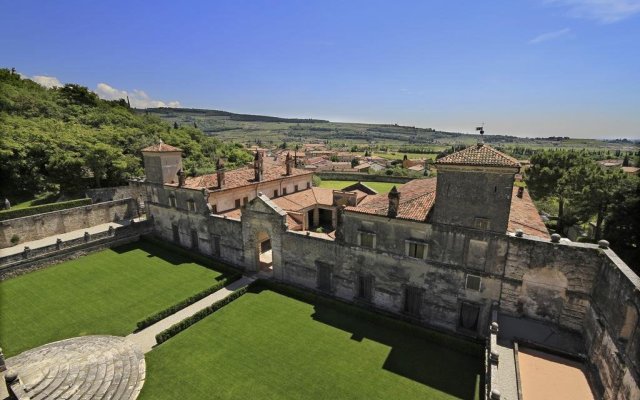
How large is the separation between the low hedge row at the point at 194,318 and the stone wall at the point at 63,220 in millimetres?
31527

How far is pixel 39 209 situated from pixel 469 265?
54.0 metres

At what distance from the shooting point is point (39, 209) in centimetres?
4394

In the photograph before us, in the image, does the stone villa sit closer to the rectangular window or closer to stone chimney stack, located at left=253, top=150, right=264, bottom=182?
the rectangular window

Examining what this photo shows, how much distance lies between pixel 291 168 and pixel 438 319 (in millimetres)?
31109

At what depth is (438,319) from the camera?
23.0 meters

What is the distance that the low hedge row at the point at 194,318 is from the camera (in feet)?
73.6

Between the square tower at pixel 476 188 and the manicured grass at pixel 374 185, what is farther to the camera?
the manicured grass at pixel 374 185

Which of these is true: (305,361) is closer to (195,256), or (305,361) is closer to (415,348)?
(415,348)

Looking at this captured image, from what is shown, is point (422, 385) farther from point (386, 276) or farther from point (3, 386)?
point (3, 386)

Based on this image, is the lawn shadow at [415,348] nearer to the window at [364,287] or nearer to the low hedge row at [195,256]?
the window at [364,287]

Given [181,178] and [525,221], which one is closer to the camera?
[525,221]

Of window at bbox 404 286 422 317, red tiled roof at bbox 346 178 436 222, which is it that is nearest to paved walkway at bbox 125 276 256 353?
red tiled roof at bbox 346 178 436 222

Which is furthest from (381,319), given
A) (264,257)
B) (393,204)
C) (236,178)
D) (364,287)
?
(236,178)

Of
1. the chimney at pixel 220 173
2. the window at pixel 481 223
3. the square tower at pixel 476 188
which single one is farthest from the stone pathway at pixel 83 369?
the window at pixel 481 223
